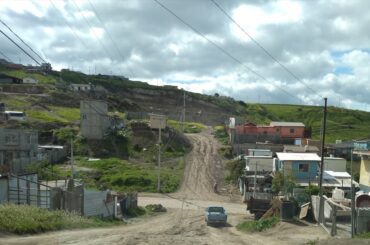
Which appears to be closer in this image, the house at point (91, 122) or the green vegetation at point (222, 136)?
the house at point (91, 122)

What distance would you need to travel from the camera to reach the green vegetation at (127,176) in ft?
228

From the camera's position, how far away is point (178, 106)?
6590 inches

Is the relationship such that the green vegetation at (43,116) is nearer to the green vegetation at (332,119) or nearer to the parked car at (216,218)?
the green vegetation at (332,119)

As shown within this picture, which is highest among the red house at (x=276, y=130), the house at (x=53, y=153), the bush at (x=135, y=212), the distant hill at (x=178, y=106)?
the distant hill at (x=178, y=106)

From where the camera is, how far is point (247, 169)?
71625mm

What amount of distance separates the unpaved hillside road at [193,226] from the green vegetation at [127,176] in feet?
7.20

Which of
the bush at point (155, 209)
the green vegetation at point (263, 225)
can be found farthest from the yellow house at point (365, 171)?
the green vegetation at point (263, 225)

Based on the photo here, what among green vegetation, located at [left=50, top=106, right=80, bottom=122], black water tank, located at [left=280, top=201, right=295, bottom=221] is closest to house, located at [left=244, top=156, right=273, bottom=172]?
black water tank, located at [left=280, top=201, right=295, bottom=221]

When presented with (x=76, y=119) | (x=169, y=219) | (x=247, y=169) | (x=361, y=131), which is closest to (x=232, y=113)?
(x=361, y=131)

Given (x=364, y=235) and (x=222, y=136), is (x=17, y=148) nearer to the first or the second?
(x=364, y=235)

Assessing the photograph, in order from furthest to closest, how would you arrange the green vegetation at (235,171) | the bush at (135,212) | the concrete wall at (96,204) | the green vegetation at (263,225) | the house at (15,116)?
the house at (15,116), the green vegetation at (235,171), the bush at (135,212), the concrete wall at (96,204), the green vegetation at (263,225)

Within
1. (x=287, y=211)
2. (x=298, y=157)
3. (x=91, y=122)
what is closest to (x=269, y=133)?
(x=91, y=122)

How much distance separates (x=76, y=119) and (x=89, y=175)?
140 ft

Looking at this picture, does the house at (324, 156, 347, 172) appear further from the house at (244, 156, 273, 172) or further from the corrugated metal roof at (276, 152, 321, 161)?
the house at (244, 156, 273, 172)
